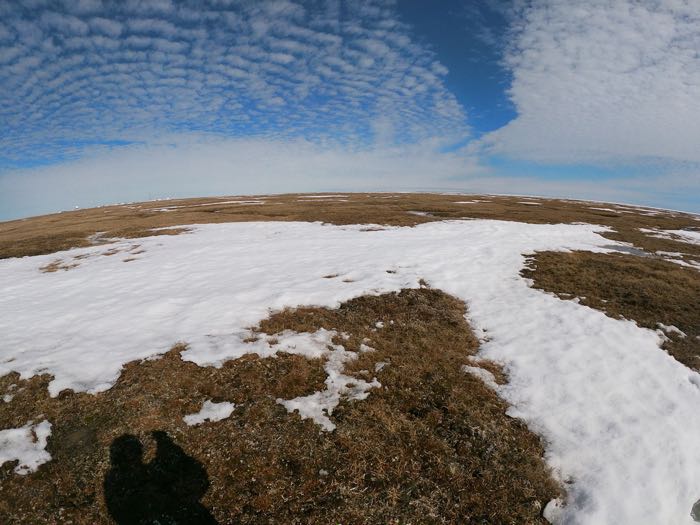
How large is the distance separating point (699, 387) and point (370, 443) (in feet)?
36.9

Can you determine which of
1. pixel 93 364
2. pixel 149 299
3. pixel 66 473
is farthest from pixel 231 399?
pixel 149 299

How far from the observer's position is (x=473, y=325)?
15.4 meters

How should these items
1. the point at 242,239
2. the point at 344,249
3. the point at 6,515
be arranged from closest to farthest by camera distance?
1. the point at 6,515
2. the point at 344,249
3. the point at 242,239

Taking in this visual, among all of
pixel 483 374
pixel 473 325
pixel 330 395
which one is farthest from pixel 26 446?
pixel 473 325

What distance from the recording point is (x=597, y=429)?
31.0 feet

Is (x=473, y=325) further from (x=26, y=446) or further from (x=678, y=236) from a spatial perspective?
(x=678, y=236)

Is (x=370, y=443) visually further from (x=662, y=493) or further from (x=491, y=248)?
(x=491, y=248)

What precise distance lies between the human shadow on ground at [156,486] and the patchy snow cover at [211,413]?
759mm

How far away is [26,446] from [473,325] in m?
15.1

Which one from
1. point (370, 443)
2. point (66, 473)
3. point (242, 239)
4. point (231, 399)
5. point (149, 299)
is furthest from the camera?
point (242, 239)

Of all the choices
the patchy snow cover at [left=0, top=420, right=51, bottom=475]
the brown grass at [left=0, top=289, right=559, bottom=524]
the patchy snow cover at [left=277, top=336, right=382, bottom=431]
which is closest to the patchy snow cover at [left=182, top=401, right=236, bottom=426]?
the brown grass at [left=0, top=289, right=559, bottom=524]

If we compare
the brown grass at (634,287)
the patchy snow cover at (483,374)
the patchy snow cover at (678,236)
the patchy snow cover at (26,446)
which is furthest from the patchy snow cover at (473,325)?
the patchy snow cover at (678,236)

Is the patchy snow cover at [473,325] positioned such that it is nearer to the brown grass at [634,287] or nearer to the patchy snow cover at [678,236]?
the brown grass at [634,287]

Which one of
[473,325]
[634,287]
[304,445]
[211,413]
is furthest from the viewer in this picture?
[634,287]
